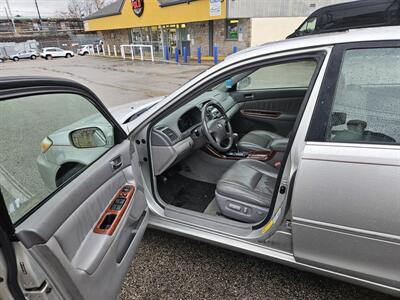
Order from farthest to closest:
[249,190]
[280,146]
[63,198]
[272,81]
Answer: [272,81] < [280,146] < [249,190] < [63,198]

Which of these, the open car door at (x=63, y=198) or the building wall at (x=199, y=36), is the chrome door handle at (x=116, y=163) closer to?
the open car door at (x=63, y=198)

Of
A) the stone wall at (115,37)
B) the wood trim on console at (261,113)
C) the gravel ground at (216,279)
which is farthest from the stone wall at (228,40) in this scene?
the gravel ground at (216,279)

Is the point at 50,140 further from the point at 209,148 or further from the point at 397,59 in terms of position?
the point at 397,59

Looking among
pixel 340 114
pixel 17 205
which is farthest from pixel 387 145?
pixel 17 205

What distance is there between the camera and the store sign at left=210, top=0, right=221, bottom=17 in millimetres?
16766

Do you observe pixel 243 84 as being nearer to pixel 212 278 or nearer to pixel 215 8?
pixel 212 278

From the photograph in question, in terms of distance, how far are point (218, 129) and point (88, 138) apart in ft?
4.52

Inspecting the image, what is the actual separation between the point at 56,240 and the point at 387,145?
155 cm

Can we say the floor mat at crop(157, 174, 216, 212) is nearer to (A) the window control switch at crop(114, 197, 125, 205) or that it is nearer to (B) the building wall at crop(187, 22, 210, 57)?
(A) the window control switch at crop(114, 197, 125, 205)

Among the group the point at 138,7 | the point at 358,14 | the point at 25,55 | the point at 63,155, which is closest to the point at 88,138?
the point at 63,155

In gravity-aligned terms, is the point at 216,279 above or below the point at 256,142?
below

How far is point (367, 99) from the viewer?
141 centimetres

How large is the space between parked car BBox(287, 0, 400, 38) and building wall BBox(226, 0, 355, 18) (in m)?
10.1

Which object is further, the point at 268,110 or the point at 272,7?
the point at 272,7
